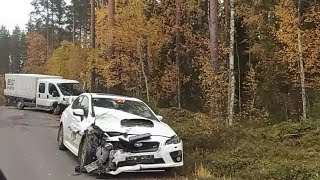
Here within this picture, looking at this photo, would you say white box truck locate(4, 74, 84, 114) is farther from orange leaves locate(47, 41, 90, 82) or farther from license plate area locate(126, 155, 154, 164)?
license plate area locate(126, 155, 154, 164)

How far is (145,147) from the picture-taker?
9.45 meters

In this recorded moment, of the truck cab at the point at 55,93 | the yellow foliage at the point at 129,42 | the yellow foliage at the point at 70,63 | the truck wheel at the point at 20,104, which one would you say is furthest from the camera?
the yellow foliage at the point at 70,63

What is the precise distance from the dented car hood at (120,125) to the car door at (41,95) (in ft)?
63.4

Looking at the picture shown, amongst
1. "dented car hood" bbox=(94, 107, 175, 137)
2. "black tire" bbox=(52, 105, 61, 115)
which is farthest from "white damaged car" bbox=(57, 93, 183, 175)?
"black tire" bbox=(52, 105, 61, 115)

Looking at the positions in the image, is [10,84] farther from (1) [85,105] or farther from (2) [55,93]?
(1) [85,105]

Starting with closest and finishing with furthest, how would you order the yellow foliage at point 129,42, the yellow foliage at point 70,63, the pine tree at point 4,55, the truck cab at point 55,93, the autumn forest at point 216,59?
the autumn forest at point 216,59 < the truck cab at point 55,93 < the yellow foliage at point 129,42 < the yellow foliage at point 70,63 < the pine tree at point 4,55

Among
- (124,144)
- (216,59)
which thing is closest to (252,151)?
(124,144)

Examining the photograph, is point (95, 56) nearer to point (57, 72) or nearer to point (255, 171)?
point (255, 171)

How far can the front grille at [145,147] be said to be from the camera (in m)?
9.33

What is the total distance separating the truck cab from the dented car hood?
57.5ft

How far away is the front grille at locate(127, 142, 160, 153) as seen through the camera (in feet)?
30.6

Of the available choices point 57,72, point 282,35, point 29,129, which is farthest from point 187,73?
point 57,72

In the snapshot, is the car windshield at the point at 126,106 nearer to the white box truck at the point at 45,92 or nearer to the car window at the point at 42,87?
the white box truck at the point at 45,92

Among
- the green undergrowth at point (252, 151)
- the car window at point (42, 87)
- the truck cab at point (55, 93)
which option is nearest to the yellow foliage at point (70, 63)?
the car window at point (42, 87)
